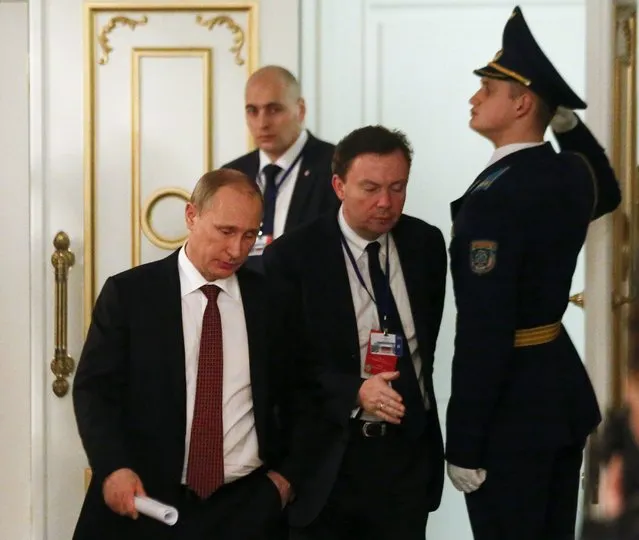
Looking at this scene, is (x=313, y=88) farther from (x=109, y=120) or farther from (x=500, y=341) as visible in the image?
(x=500, y=341)

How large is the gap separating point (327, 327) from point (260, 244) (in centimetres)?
70

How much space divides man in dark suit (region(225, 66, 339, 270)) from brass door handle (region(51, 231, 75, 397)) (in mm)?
641

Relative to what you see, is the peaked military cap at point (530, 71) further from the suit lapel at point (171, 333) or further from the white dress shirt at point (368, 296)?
the suit lapel at point (171, 333)

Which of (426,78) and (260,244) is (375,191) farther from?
(426,78)

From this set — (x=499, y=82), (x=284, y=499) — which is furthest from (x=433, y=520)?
(x=499, y=82)

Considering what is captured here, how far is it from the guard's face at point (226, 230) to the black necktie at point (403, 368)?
34 centimetres

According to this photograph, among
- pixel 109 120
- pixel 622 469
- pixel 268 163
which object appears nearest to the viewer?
pixel 622 469

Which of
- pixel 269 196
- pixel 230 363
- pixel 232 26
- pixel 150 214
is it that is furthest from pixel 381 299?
pixel 232 26

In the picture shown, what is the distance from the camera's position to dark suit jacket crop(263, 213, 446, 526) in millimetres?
2602

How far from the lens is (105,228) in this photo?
378 centimetres

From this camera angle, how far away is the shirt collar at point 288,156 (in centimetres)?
340

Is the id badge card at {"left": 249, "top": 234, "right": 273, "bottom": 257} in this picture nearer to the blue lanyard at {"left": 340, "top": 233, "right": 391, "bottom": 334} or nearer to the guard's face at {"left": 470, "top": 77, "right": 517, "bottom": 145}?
the blue lanyard at {"left": 340, "top": 233, "right": 391, "bottom": 334}

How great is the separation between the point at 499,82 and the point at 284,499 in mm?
1015

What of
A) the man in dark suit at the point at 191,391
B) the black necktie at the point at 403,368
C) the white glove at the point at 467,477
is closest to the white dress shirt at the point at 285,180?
the black necktie at the point at 403,368
